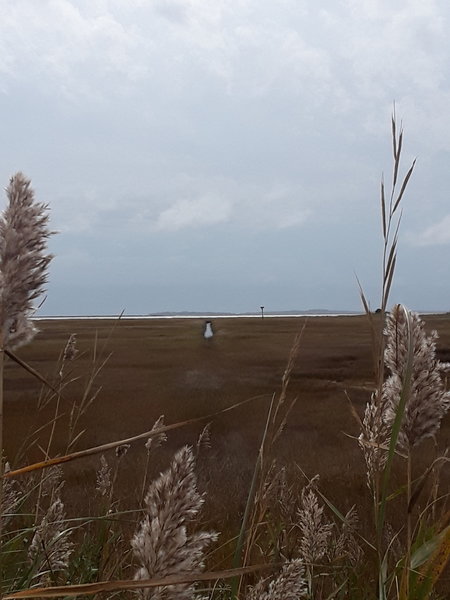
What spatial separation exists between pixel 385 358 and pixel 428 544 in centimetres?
49

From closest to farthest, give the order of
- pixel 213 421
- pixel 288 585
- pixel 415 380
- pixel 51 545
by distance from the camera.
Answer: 1. pixel 288 585
2. pixel 415 380
3. pixel 51 545
4. pixel 213 421

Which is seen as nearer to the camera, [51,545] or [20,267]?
[20,267]

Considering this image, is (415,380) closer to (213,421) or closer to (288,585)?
(288,585)

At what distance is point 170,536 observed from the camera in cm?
92

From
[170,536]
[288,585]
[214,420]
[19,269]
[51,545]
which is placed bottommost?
[51,545]

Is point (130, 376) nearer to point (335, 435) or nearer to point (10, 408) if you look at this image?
point (10, 408)

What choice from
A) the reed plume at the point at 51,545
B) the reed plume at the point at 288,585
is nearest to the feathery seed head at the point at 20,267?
the reed plume at the point at 288,585

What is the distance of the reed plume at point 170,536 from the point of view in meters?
0.92

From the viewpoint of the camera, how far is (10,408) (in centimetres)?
1438

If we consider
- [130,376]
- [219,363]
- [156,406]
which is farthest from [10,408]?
[219,363]

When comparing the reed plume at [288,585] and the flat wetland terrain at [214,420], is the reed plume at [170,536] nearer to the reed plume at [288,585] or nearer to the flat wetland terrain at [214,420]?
the reed plume at [288,585]

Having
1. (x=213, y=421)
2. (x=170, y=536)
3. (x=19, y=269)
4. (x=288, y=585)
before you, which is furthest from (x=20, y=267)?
(x=213, y=421)

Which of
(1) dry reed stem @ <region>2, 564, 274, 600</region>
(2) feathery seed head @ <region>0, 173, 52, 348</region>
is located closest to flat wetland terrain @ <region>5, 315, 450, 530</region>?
(2) feathery seed head @ <region>0, 173, 52, 348</region>

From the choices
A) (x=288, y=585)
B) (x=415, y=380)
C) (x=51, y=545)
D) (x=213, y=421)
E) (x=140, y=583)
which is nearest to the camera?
(x=140, y=583)
